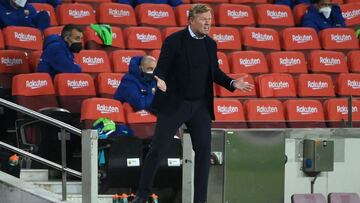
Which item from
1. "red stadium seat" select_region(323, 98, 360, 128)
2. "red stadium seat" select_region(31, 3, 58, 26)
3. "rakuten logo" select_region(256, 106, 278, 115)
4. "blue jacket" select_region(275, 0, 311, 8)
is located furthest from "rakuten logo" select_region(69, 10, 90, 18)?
"red stadium seat" select_region(323, 98, 360, 128)

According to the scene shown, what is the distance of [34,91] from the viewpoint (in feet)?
32.6

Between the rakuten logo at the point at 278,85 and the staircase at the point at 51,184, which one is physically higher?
the rakuten logo at the point at 278,85

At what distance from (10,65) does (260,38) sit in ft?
12.2

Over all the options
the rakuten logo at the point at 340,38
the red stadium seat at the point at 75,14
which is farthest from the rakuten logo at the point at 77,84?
the rakuten logo at the point at 340,38

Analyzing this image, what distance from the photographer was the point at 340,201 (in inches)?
352

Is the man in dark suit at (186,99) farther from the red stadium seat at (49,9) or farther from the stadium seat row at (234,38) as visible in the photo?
the red stadium seat at (49,9)

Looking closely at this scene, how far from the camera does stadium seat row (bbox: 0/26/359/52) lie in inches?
434

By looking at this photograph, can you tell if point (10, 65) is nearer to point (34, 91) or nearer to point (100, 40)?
point (34, 91)

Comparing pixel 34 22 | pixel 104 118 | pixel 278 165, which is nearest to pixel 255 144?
pixel 278 165

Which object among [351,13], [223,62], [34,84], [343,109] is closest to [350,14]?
[351,13]

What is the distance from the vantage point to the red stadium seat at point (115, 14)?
12102 mm

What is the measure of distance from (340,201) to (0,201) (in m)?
3.23

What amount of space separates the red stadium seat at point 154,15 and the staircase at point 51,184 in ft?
13.0

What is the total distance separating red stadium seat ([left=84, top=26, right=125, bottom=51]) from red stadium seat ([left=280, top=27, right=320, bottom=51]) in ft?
7.82
